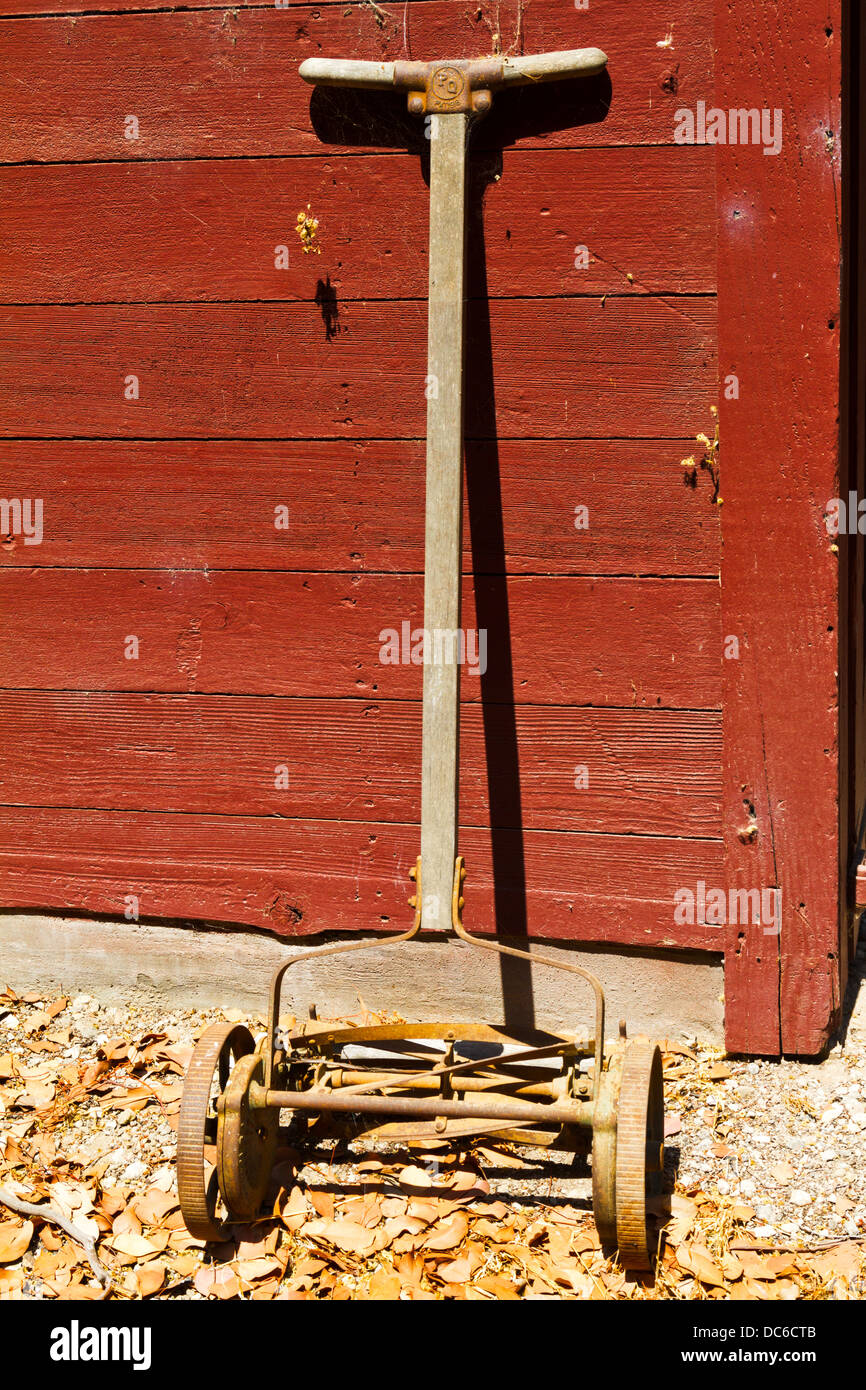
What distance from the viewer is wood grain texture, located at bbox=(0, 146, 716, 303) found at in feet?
9.62

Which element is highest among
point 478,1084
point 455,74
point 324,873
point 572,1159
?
point 455,74

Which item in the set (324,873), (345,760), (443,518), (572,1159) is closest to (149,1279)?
(572,1159)

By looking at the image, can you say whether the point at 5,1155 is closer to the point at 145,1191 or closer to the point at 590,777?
the point at 145,1191

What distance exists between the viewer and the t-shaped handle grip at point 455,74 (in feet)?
9.19

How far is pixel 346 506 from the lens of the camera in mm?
3199

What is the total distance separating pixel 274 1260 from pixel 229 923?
1064 millimetres

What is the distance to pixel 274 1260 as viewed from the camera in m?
2.63

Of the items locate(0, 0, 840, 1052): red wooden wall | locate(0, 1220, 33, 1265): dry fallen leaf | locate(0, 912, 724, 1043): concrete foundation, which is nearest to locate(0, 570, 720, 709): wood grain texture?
locate(0, 0, 840, 1052): red wooden wall

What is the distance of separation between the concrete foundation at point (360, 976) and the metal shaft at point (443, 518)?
2.19 feet

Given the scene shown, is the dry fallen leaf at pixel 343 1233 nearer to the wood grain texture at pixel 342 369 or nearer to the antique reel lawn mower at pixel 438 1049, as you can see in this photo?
the antique reel lawn mower at pixel 438 1049

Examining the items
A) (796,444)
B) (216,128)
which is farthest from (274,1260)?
(216,128)

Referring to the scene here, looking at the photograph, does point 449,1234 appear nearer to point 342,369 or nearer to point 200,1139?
point 200,1139

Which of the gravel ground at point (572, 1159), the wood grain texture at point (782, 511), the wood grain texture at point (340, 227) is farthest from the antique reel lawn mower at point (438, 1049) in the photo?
the wood grain texture at point (782, 511)

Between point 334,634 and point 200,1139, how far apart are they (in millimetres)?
1329
